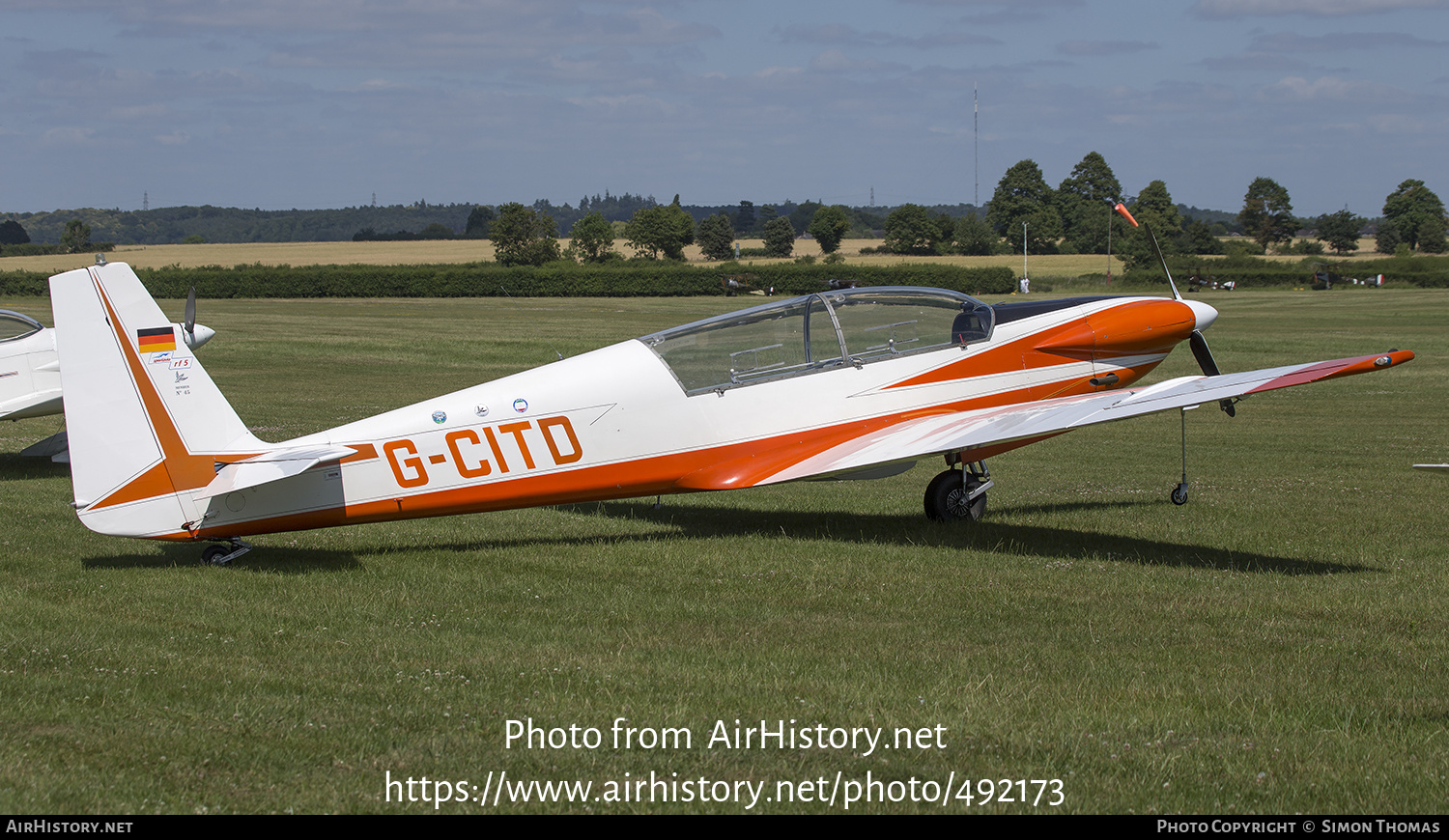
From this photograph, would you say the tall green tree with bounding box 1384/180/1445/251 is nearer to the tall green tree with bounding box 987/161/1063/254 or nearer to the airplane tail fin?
the tall green tree with bounding box 987/161/1063/254

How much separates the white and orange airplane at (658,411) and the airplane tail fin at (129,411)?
0.01 m

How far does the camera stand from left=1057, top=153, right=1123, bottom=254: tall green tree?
109 meters

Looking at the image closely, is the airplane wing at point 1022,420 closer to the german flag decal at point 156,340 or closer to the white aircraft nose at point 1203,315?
the white aircraft nose at point 1203,315

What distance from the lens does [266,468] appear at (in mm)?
7508

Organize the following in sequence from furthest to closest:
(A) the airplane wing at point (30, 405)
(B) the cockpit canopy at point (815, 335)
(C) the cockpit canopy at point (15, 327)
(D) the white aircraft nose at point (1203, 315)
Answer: (C) the cockpit canopy at point (15, 327)
(A) the airplane wing at point (30, 405)
(D) the white aircraft nose at point (1203, 315)
(B) the cockpit canopy at point (815, 335)

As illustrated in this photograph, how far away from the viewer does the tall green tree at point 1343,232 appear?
359ft

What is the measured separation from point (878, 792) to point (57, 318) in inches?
233

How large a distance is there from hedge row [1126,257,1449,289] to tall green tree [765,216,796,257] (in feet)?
116

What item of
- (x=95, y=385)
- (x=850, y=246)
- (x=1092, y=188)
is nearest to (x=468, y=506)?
(x=95, y=385)

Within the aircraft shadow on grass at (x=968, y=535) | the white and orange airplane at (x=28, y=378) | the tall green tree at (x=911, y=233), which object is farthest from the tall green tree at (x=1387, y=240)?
the white and orange airplane at (x=28, y=378)

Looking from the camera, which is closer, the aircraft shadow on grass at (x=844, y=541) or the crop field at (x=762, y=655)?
the crop field at (x=762, y=655)

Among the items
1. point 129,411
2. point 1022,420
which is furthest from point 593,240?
point 129,411

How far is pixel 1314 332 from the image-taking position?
3988 centimetres

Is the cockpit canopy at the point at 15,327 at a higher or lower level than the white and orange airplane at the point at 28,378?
higher
